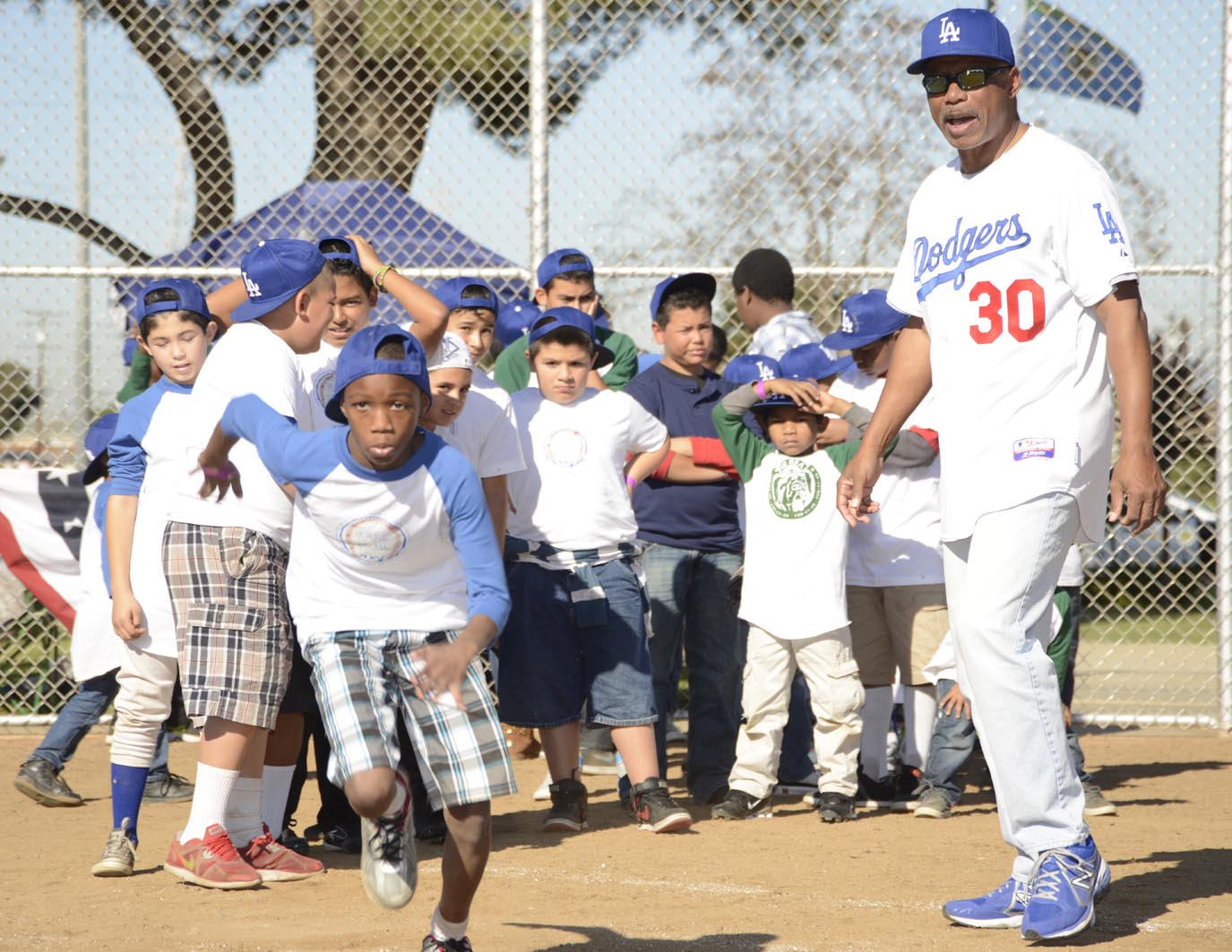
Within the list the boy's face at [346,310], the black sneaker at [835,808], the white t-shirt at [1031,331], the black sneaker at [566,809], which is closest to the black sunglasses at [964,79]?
the white t-shirt at [1031,331]

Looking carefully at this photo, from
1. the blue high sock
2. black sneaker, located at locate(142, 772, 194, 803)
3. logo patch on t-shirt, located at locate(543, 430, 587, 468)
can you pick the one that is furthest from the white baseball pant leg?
black sneaker, located at locate(142, 772, 194, 803)

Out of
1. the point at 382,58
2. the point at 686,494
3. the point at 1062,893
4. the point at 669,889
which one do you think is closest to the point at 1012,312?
the point at 1062,893

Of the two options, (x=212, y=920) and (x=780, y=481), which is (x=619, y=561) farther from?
(x=212, y=920)

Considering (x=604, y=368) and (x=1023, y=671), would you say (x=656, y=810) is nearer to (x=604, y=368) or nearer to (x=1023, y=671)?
(x=1023, y=671)

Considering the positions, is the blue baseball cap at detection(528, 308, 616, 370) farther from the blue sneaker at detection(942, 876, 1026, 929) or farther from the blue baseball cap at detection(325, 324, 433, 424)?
the blue sneaker at detection(942, 876, 1026, 929)

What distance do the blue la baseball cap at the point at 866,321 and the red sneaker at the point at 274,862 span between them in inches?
112

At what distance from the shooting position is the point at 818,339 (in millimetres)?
6488

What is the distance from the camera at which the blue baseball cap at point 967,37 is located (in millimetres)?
3740

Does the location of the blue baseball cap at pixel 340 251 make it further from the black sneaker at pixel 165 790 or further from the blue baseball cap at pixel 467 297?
the black sneaker at pixel 165 790

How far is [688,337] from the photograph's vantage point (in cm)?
615

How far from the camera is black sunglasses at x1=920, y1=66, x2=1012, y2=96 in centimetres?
377

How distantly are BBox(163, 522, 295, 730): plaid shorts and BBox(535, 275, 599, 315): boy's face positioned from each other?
246 centimetres

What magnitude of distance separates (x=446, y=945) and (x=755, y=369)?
2989 millimetres

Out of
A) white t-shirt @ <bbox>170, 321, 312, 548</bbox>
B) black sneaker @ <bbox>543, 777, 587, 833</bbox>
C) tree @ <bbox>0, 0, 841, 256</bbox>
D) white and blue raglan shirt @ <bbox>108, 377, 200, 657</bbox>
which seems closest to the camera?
white t-shirt @ <bbox>170, 321, 312, 548</bbox>
